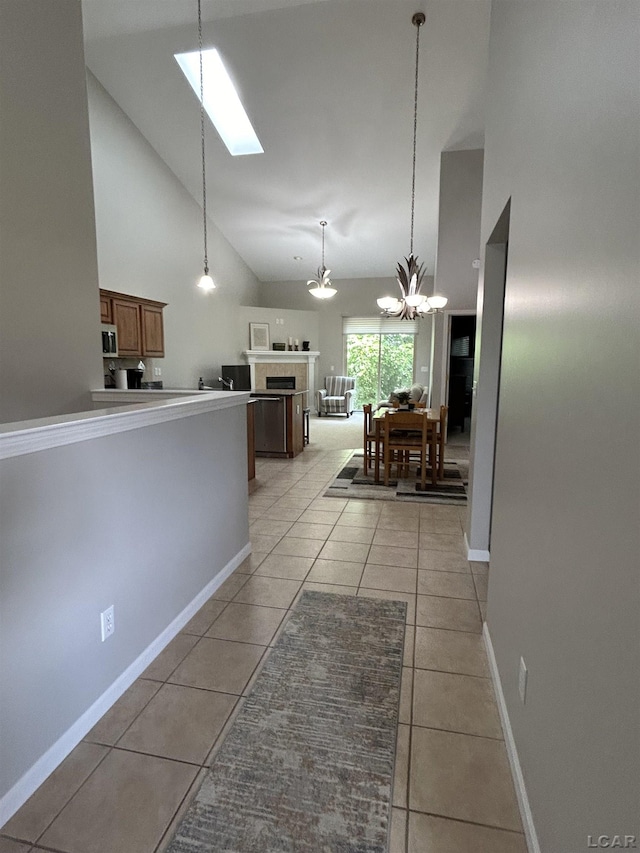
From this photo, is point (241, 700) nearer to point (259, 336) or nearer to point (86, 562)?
point (86, 562)

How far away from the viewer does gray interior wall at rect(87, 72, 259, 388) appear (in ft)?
17.0

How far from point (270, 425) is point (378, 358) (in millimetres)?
5362

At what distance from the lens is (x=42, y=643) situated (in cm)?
141

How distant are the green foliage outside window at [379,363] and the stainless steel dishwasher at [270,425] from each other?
520cm

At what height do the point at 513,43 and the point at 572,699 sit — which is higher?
the point at 513,43

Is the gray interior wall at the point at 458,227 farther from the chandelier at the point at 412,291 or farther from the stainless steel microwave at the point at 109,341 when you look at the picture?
the stainless steel microwave at the point at 109,341

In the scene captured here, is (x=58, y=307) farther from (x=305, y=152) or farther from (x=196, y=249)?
(x=196, y=249)

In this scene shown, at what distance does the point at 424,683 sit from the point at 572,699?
3.34 ft

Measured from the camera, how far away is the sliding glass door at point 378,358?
10453 mm

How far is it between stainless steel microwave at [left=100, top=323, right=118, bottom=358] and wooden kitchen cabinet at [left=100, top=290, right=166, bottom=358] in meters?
0.14

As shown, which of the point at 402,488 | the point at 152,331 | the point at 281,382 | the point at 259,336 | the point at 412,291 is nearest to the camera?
the point at 402,488

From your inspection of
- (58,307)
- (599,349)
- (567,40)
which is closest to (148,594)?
(599,349)

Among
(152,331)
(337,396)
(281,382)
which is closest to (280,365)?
(337,396)

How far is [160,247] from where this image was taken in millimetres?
6355
